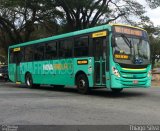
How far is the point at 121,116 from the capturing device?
35.8 ft

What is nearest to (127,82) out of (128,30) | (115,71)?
(115,71)

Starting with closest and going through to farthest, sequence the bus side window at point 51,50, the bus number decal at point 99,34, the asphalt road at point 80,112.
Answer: the asphalt road at point 80,112 < the bus number decal at point 99,34 < the bus side window at point 51,50

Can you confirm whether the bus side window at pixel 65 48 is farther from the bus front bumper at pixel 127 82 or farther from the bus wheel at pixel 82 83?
the bus front bumper at pixel 127 82

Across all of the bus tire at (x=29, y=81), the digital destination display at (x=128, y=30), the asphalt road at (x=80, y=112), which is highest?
the digital destination display at (x=128, y=30)

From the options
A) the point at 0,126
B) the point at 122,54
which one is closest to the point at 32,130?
the point at 0,126

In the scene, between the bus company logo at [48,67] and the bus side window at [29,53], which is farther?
the bus side window at [29,53]

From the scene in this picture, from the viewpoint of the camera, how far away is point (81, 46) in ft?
59.8

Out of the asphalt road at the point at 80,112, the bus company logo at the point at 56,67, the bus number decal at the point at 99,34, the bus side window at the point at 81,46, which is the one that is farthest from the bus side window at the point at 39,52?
the asphalt road at the point at 80,112

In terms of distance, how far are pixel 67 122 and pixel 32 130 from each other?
1240mm

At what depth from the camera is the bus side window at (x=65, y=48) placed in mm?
19109

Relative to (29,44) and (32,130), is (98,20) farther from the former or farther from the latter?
(32,130)

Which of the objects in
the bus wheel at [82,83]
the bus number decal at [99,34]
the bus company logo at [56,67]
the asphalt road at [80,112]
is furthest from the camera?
the bus company logo at [56,67]

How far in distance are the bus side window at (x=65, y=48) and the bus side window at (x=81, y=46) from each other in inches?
18.9

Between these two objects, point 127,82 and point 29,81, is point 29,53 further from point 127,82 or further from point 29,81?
point 127,82
